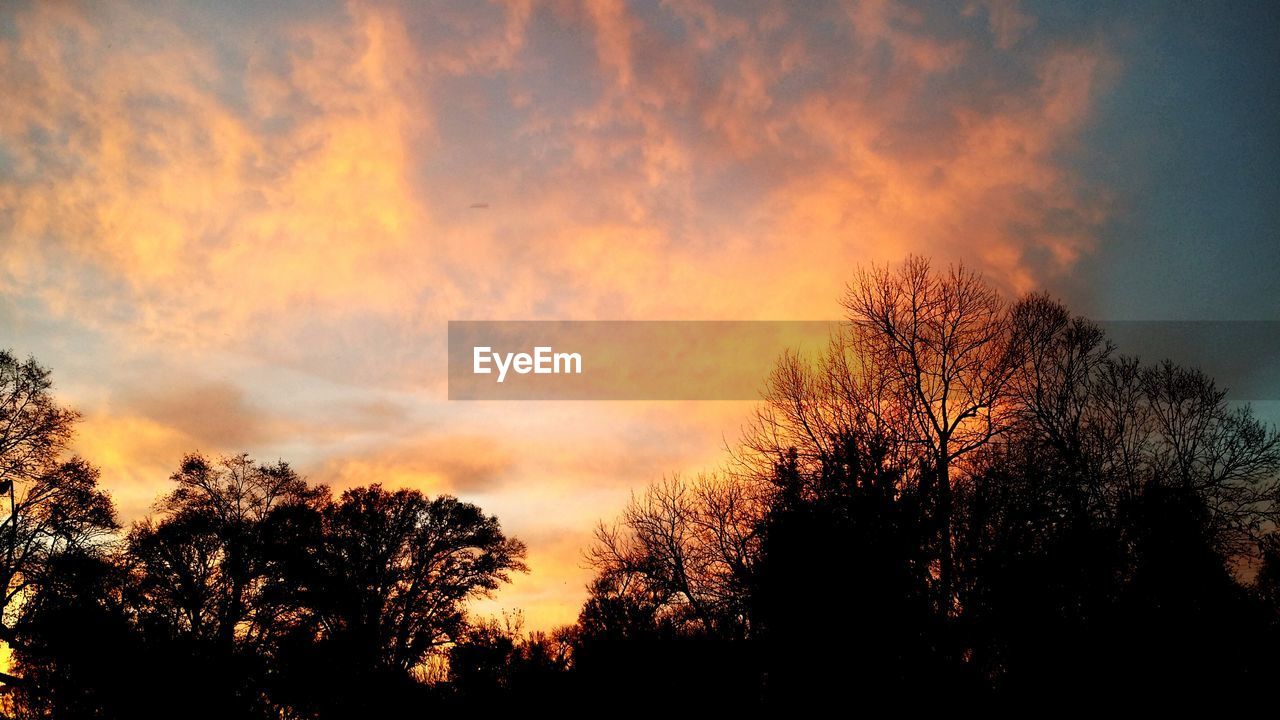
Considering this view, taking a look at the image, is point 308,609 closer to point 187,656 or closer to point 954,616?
point 187,656

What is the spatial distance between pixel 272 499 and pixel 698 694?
24.4 m

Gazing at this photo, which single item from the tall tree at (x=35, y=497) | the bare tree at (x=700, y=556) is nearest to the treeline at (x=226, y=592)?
the tall tree at (x=35, y=497)

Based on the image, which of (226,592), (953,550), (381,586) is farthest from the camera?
(381,586)

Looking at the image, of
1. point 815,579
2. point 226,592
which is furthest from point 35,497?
point 815,579

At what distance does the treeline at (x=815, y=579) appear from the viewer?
13914mm

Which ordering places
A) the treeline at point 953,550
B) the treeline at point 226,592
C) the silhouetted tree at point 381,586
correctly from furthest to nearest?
the silhouetted tree at point 381,586
the treeline at point 226,592
the treeline at point 953,550

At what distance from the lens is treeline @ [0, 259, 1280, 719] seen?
45.6ft

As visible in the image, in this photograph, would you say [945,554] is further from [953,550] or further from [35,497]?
[35,497]

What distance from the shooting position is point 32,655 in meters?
21.9

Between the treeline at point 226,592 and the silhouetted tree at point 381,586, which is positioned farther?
the silhouetted tree at point 381,586

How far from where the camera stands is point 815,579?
598 inches

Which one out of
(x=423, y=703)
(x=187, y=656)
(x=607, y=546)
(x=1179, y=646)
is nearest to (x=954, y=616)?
(x=1179, y=646)

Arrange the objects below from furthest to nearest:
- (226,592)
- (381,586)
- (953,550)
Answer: (381,586) → (226,592) → (953,550)

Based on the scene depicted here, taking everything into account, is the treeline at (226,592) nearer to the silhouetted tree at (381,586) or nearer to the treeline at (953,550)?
the silhouetted tree at (381,586)
